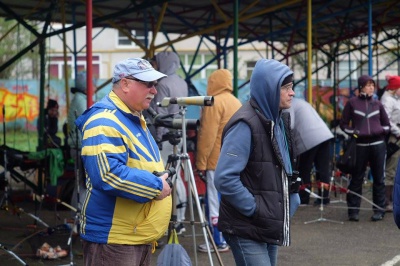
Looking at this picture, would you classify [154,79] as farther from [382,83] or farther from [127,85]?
[382,83]

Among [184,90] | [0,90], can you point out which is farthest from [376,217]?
[0,90]

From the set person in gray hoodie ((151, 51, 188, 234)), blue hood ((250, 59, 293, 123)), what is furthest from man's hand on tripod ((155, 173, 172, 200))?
person in gray hoodie ((151, 51, 188, 234))

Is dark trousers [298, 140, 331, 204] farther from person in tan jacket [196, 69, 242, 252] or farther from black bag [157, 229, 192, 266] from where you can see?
black bag [157, 229, 192, 266]

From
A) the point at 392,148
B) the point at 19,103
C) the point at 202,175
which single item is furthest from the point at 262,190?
the point at 19,103

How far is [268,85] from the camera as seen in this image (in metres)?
4.84

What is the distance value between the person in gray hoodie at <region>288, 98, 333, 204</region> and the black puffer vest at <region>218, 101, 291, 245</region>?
17.3 feet

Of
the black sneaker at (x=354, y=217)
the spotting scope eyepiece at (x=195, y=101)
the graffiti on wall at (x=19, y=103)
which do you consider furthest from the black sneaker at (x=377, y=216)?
the graffiti on wall at (x=19, y=103)

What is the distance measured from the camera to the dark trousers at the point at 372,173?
11.1m

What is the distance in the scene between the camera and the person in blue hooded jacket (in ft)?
15.6

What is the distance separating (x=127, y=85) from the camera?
15.2ft

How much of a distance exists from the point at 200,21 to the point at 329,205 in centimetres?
784

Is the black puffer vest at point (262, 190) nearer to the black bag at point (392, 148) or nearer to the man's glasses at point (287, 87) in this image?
the man's glasses at point (287, 87)

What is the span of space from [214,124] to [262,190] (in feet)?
12.3

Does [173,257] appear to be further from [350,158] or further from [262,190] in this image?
[350,158]
